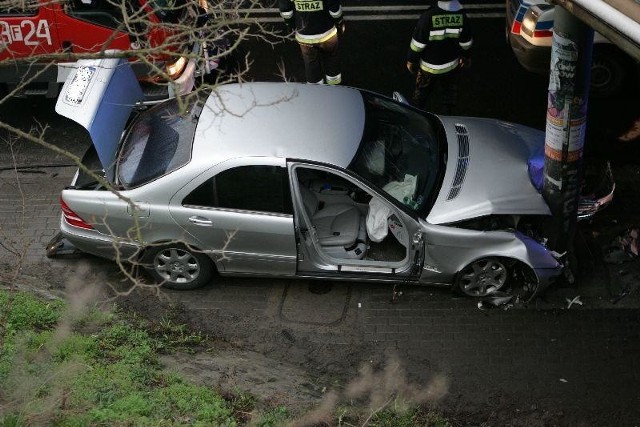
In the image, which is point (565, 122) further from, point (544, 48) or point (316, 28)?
point (316, 28)

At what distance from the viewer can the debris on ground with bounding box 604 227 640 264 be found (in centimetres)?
754

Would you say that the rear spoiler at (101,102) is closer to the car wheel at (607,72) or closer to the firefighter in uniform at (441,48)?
the firefighter in uniform at (441,48)

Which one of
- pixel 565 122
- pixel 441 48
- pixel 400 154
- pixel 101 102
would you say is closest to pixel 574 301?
pixel 565 122

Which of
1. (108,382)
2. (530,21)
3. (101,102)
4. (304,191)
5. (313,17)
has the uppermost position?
(101,102)

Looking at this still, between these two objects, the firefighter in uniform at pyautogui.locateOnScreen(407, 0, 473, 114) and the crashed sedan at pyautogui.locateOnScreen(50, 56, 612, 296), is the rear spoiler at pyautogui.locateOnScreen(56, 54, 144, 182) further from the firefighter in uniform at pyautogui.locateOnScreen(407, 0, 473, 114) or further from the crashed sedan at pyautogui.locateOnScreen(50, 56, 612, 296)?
the firefighter in uniform at pyautogui.locateOnScreen(407, 0, 473, 114)

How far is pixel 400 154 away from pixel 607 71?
377 cm

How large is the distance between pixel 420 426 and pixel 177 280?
2589 millimetres

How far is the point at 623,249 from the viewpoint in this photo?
7.61 meters

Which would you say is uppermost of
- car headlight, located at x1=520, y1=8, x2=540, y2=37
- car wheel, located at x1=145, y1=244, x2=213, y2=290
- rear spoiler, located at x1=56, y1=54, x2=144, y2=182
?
rear spoiler, located at x1=56, y1=54, x2=144, y2=182

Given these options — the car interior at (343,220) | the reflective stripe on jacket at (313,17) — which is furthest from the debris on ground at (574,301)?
the reflective stripe on jacket at (313,17)

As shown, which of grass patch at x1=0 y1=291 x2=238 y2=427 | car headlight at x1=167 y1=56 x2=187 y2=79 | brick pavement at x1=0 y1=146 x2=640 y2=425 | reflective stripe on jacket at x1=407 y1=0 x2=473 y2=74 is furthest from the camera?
car headlight at x1=167 y1=56 x2=187 y2=79

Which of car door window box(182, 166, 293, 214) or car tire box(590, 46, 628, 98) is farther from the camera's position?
car tire box(590, 46, 628, 98)

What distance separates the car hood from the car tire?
230 centimetres

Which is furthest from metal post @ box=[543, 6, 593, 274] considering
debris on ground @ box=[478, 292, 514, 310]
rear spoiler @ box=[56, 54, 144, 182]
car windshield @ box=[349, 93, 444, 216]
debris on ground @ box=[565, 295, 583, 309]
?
rear spoiler @ box=[56, 54, 144, 182]
